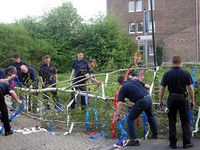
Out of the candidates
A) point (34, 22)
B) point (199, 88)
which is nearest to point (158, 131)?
point (199, 88)

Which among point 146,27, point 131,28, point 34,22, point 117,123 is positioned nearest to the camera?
point 117,123

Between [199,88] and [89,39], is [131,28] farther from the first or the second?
[199,88]

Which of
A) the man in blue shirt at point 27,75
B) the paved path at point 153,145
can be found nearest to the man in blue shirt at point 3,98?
the man in blue shirt at point 27,75

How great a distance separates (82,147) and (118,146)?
0.73 meters

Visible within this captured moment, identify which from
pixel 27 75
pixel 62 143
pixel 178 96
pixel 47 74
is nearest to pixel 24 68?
pixel 27 75

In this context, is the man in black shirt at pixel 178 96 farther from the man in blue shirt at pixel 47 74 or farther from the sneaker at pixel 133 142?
the man in blue shirt at pixel 47 74

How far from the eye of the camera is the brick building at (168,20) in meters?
44.6

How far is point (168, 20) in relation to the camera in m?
48.2

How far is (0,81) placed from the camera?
340 inches

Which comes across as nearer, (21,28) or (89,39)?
(21,28)

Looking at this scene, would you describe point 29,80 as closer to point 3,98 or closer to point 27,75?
point 27,75

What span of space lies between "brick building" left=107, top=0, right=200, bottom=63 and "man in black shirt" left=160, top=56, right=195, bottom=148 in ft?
115

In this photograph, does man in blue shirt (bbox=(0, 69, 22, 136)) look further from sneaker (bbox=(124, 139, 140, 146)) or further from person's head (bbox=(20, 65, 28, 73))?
sneaker (bbox=(124, 139, 140, 146))

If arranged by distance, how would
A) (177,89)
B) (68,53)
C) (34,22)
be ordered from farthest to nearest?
1. (34,22)
2. (68,53)
3. (177,89)
